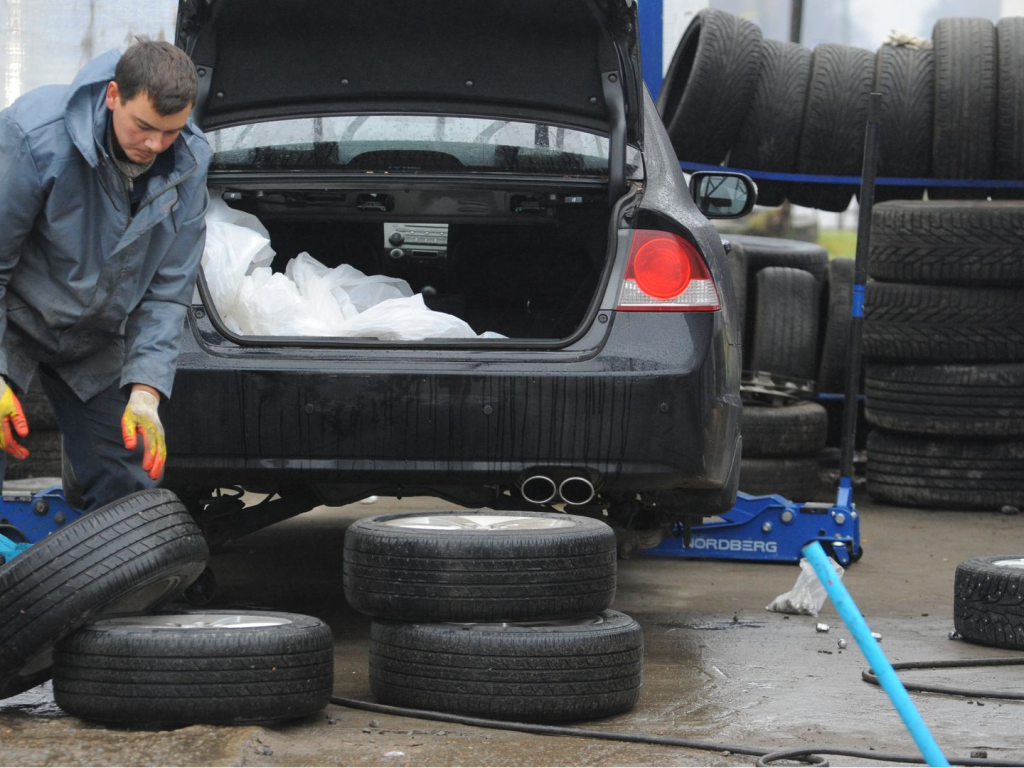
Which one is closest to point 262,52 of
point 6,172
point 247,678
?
point 6,172

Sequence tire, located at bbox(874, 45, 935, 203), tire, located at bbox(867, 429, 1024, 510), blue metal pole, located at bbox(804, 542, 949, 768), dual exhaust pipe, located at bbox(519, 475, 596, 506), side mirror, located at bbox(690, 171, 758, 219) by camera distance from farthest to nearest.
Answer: tire, located at bbox(874, 45, 935, 203), tire, located at bbox(867, 429, 1024, 510), side mirror, located at bbox(690, 171, 758, 219), dual exhaust pipe, located at bbox(519, 475, 596, 506), blue metal pole, located at bbox(804, 542, 949, 768)

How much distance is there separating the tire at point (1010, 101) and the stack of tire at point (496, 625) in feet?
17.7

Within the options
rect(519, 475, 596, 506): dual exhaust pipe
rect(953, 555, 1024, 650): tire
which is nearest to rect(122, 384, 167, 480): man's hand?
rect(519, 475, 596, 506): dual exhaust pipe

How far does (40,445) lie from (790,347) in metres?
4.04

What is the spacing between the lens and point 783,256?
834 centimetres

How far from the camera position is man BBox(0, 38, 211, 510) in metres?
3.23

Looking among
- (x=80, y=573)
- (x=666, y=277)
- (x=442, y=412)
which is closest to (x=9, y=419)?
(x=80, y=573)

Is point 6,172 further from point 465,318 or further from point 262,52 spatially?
point 465,318

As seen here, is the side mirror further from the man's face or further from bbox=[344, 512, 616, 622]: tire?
the man's face

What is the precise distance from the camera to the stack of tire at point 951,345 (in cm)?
709

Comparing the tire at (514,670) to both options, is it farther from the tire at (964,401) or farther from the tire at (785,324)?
the tire at (785,324)

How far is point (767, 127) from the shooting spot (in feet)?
27.5

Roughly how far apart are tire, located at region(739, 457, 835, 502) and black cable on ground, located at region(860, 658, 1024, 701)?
9.45 ft

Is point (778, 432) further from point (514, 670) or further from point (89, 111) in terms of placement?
point (89, 111)
